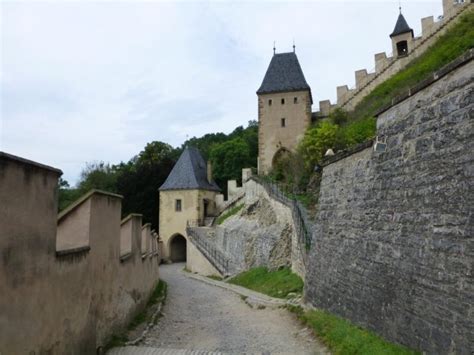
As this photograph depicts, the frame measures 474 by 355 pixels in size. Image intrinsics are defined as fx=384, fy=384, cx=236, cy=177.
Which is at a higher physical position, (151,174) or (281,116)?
(281,116)

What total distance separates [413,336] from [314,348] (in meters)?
2.34

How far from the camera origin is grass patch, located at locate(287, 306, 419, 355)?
19.8 ft

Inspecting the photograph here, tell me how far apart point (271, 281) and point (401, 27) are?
1190 inches

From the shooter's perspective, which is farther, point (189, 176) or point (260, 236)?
point (189, 176)

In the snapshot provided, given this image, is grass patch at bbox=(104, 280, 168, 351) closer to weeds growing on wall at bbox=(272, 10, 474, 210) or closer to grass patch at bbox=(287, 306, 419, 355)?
grass patch at bbox=(287, 306, 419, 355)

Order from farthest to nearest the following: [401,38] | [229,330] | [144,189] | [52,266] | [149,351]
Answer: [144,189], [401,38], [229,330], [149,351], [52,266]

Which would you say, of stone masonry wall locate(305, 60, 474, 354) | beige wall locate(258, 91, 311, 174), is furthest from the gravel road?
beige wall locate(258, 91, 311, 174)

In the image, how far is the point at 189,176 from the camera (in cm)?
3666

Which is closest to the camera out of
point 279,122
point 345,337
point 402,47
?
point 345,337

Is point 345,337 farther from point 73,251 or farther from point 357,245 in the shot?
point 73,251

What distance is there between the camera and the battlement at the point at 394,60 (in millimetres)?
30969

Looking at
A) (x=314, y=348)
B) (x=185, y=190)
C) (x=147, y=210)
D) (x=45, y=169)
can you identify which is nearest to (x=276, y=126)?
(x=185, y=190)

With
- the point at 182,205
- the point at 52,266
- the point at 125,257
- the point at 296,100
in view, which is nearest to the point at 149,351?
the point at 52,266

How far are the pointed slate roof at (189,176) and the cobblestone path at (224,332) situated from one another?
22.5 meters
